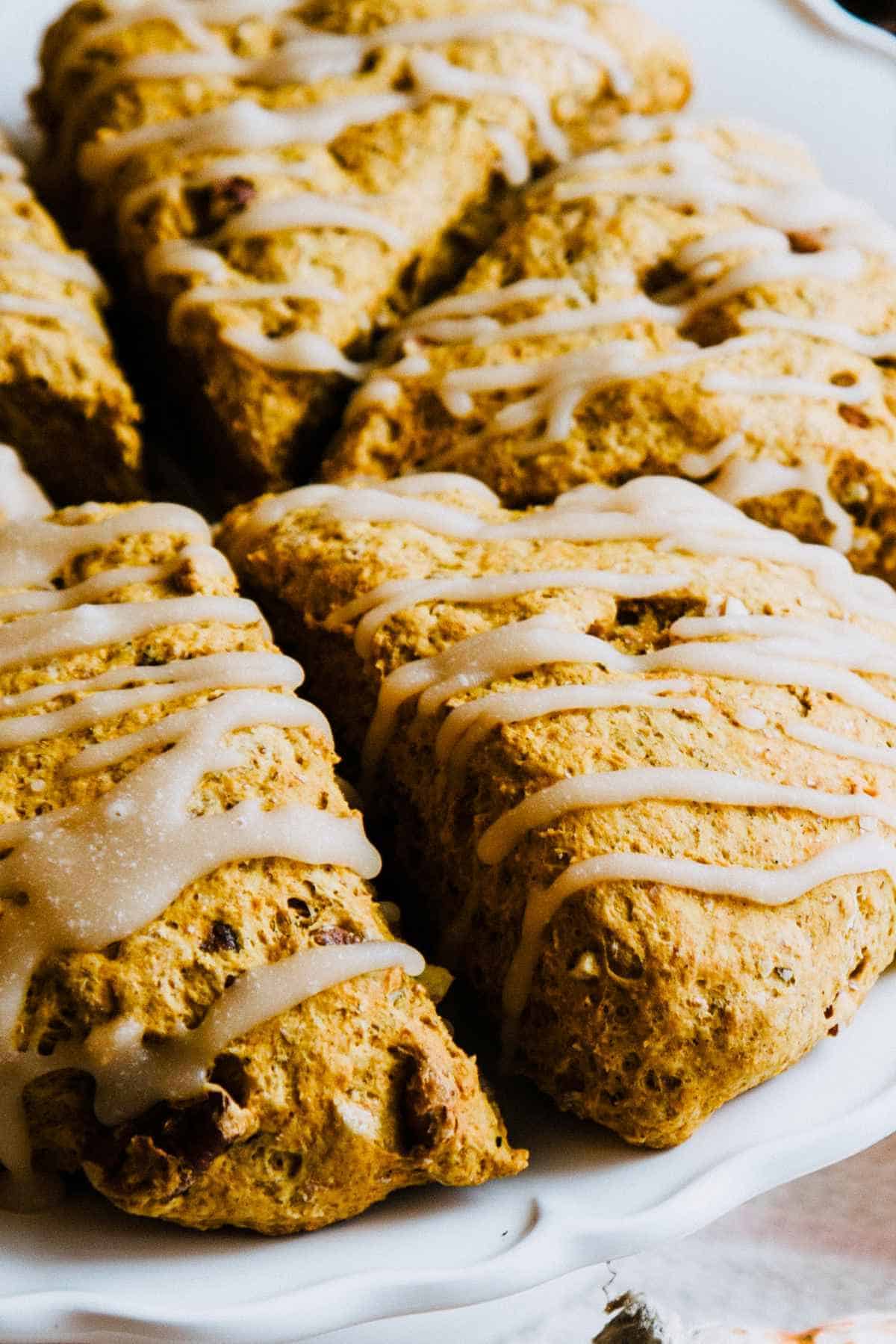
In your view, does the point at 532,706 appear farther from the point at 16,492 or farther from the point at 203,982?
the point at 16,492

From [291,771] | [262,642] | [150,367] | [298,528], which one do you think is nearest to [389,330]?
[150,367]

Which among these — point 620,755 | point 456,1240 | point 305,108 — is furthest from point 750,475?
point 456,1240

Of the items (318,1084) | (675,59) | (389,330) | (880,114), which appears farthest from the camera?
(880,114)

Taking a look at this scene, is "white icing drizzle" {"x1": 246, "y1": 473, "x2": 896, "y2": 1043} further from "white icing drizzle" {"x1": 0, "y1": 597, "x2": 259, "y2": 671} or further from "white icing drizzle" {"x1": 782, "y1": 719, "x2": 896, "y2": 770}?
"white icing drizzle" {"x1": 0, "y1": 597, "x2": 259, "y2": 671}

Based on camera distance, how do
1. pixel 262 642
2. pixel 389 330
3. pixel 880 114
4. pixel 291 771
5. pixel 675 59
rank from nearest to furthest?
pixel 291 771 → pixel 262 642 → pixel 389 330 → pixel 675 59 → pixel 880 114

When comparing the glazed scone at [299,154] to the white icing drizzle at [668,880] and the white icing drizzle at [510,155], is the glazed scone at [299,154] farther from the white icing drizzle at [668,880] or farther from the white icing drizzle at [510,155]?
the white icing drizzle at [668,880]

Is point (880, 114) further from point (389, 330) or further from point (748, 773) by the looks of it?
point (748, 773)
